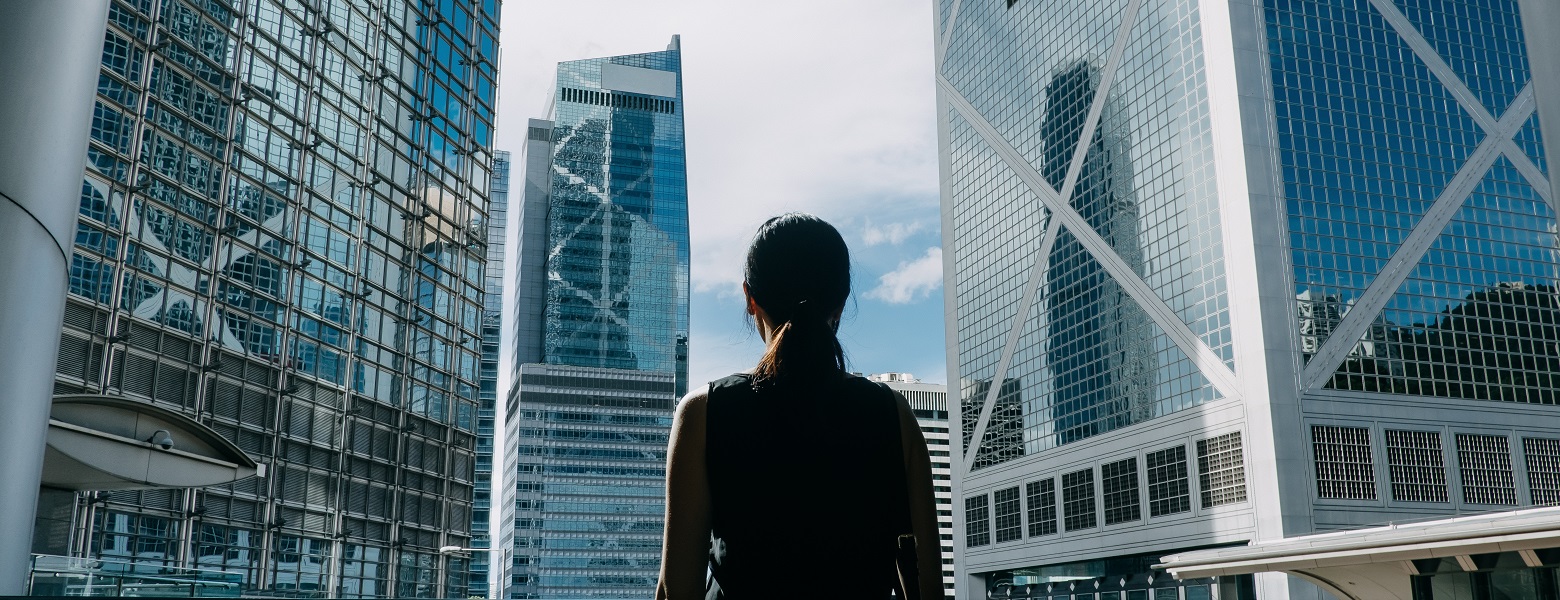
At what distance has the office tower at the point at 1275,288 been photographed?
5109 centimetres

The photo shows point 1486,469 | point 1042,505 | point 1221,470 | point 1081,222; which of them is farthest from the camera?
point 1042,505

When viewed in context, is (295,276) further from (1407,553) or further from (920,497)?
(920,497)

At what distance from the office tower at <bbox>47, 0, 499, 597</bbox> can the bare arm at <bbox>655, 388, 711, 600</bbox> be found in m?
20.7

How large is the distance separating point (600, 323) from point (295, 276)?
379 ft

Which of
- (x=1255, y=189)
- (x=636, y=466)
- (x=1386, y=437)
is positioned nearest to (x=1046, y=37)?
(x=1255, y=189)

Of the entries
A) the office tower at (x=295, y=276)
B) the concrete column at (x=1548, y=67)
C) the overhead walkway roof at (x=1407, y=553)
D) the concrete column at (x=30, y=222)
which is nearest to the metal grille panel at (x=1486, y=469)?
the overhead walkway roof at (x=1407, y=553)

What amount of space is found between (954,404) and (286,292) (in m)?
49.7

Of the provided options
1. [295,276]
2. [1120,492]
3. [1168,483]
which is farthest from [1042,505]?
[295,276]

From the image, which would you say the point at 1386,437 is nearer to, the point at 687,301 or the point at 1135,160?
the point at 1135,160

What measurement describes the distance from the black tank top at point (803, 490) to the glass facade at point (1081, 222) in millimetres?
54284

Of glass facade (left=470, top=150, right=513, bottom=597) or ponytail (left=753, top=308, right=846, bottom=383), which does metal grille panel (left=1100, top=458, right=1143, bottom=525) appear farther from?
glass facade (left=470, top=150, right=513, bottom=597)

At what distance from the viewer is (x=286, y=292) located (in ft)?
99.8

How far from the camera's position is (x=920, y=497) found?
6.49 feet

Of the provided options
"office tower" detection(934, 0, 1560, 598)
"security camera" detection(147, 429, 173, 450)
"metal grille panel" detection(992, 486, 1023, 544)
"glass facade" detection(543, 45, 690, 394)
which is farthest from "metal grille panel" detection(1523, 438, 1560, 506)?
"glass facade" detection(543, 45, 690, 394)
